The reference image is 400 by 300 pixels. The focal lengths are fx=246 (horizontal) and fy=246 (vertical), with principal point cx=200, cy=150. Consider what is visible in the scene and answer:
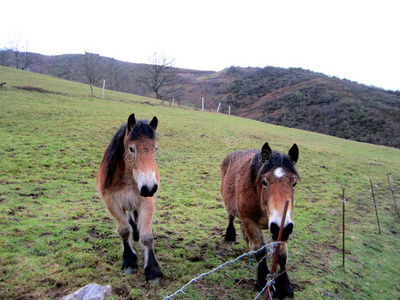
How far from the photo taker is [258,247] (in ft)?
10.9

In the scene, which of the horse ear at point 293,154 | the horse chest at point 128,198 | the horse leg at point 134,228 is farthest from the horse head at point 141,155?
the horse ear at point 293,154

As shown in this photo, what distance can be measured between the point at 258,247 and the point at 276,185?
101cm

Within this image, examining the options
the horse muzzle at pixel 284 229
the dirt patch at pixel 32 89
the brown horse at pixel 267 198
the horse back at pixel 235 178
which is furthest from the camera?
the dirt patch at pixel 32 89

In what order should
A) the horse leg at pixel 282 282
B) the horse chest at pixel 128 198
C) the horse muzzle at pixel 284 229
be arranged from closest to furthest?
1. the horse muzzle at pixel 284 229
2. the horse leg at pixel 282 282
3. the horse chest at pixel 128 198

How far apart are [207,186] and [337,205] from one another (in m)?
4.14

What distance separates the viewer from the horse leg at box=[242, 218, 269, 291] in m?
3.27

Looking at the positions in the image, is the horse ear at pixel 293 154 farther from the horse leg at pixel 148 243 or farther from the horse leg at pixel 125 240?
the horse leg at pixel 125 240

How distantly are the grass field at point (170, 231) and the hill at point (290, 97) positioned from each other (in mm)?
26761

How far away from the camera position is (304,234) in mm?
5367

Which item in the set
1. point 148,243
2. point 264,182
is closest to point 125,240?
point 148,243

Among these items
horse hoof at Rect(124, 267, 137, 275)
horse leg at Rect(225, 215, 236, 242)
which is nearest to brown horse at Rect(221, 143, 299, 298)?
horse leg at Rect(225, 215, 236, 242)

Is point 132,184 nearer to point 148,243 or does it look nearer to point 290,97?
point 148,243

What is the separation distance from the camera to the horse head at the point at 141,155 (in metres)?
3.00

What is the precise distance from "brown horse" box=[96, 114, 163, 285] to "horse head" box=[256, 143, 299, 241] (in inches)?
56.0
